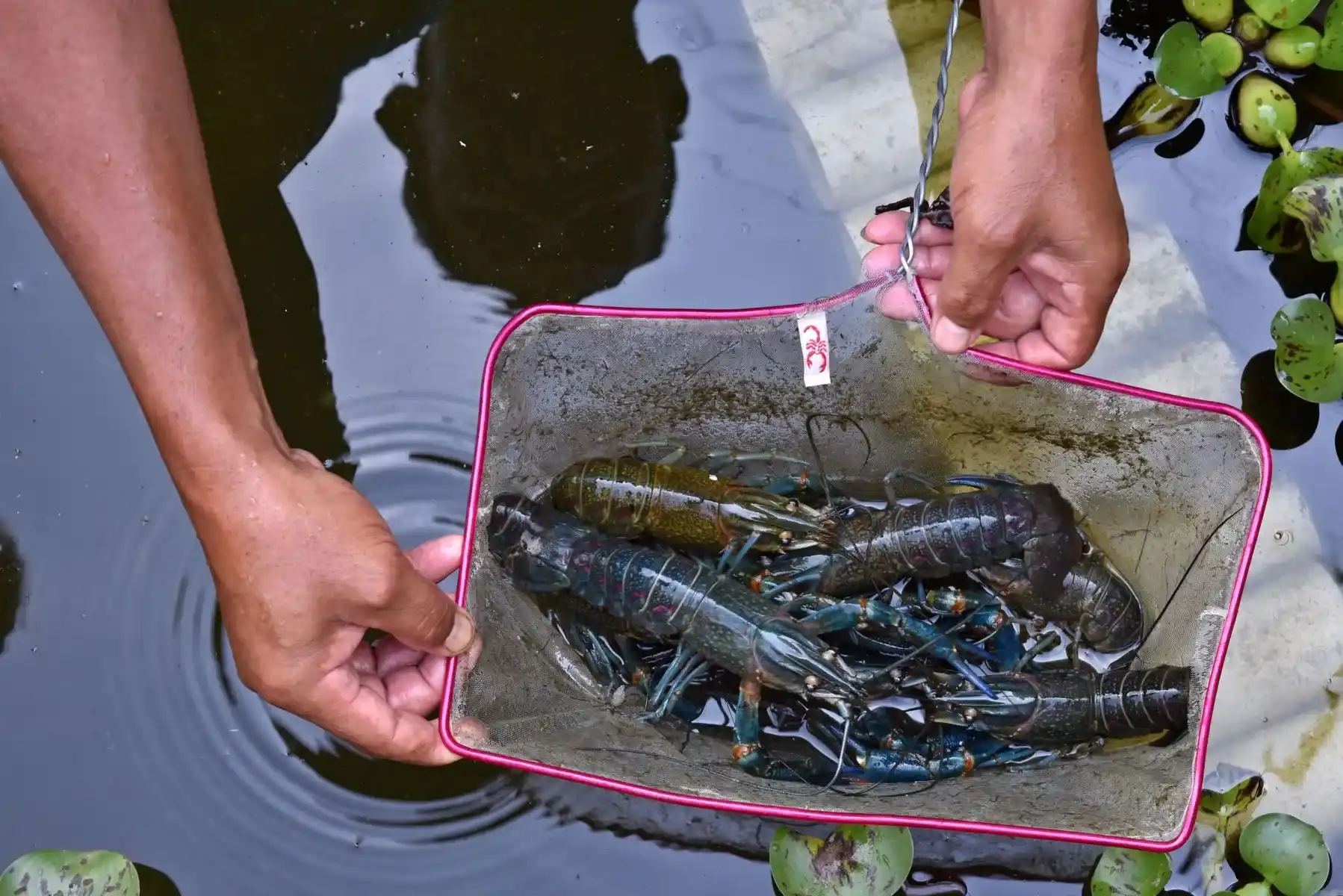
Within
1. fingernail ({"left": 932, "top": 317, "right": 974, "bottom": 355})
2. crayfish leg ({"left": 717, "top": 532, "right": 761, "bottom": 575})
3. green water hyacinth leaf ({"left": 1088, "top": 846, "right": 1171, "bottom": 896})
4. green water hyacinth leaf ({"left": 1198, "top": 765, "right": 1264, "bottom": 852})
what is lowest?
green water hyacinth leaf ({"left": 1198, "top": 765, "right": 1264, "bottom": 852})

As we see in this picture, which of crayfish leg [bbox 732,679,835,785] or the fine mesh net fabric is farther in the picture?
crayfish leg [bbox 732,679,835,785]

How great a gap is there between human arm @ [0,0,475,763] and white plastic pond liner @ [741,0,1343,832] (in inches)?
62.0

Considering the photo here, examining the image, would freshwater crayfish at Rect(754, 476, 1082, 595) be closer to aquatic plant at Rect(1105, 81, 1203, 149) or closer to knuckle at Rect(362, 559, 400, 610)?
aquatic plant at Rect(1105, 81, 1203, 149)

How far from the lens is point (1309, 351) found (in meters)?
2.35

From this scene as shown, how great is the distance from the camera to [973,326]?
188 cm

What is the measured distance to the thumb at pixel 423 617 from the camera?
1685 millimetres

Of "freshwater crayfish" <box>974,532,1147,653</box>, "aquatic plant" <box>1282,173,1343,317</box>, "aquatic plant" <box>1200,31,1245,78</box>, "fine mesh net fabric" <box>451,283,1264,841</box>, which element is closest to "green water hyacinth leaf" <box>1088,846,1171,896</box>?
"fine mesh net fabric" <box>451,283,1264,841</box>

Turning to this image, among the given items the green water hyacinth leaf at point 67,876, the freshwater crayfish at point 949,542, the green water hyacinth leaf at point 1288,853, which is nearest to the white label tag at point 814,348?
the freshwater crayfish at point 949,542

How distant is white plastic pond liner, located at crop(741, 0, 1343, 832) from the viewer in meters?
2.40

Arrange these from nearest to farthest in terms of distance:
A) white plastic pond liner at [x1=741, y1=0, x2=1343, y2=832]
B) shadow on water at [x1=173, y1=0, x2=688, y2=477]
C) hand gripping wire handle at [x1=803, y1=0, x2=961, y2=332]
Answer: hand gripping wire handle at [x1=803, y1=0, x2=961, y2=332], white plastic pond liner at [x1=741, y1=0, x2=1343, y2=832], shadow on water at [x1=173, y1=0, x2=688, y2=477]

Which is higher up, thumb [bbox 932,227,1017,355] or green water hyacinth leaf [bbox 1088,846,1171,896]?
thumb [bbox 932,227,1017,355]

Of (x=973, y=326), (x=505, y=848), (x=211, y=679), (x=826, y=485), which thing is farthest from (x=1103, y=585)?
(x=211, y=679)

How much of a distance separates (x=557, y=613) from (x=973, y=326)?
1171 mm

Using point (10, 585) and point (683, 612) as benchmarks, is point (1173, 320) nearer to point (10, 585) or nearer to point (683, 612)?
point (683, 612)
